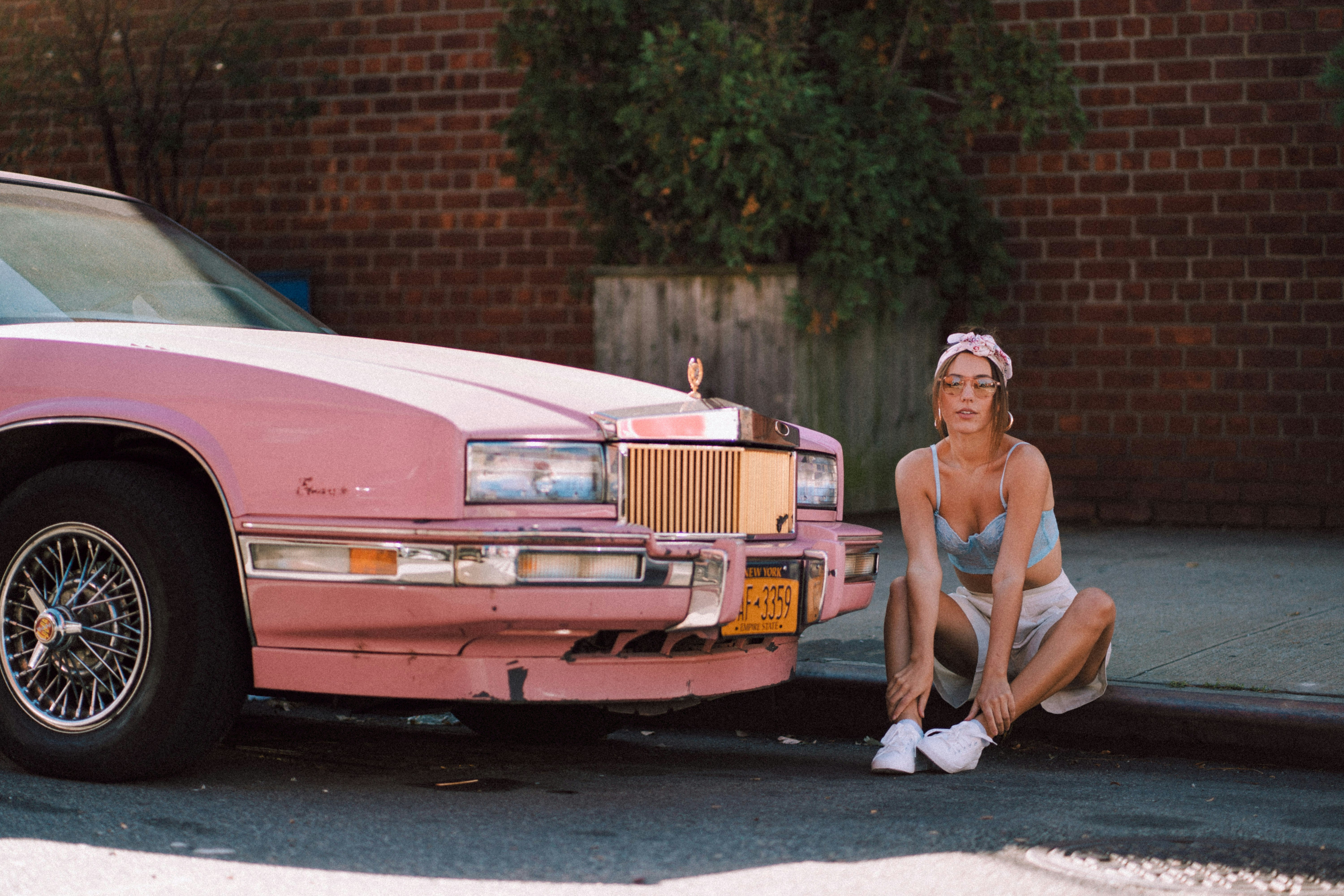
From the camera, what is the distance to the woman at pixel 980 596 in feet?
15.7

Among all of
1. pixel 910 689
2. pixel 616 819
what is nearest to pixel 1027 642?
pixel 910 689

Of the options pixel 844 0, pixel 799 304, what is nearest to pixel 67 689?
pixel 799 304

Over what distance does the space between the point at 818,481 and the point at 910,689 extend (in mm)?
663

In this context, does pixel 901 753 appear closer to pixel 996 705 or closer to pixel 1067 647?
pixel 996 705

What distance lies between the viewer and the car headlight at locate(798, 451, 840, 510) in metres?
4.71

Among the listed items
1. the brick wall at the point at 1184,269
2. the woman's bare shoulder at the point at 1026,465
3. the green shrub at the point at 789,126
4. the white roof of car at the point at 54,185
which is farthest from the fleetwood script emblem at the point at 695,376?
the brick wall at the point at 1184,269

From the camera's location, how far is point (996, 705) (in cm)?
473

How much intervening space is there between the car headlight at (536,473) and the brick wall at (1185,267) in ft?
21.8

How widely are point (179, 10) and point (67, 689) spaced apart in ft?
28.3

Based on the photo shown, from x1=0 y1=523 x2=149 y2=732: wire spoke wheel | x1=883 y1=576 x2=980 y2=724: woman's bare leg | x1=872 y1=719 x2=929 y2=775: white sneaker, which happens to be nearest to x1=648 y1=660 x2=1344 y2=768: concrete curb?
x1=883 y1=576 x2=980 y2=724: woman's bare leg

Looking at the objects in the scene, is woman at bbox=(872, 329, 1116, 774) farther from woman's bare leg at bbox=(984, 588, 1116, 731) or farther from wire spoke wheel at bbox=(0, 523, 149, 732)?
wire spoke wheel at bbox=(0, 523, 149, 732)

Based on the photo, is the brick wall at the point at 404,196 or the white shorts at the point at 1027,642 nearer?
the white shorts at the point at 1027,642

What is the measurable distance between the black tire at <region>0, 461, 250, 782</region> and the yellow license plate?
4.07ft

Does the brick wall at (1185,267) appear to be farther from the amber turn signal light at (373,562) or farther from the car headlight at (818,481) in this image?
the amber turn signal light at (373,562)
